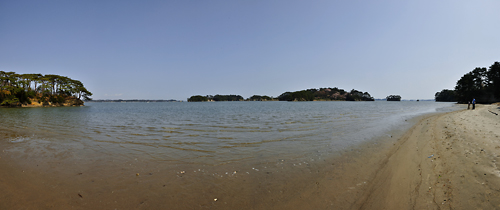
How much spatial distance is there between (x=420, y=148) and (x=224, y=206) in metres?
Result: 9.12

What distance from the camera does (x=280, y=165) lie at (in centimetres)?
625

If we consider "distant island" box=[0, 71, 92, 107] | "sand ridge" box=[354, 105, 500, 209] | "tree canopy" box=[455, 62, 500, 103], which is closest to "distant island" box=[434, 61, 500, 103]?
"tree canopy" box=[455, 62, 500, 103]

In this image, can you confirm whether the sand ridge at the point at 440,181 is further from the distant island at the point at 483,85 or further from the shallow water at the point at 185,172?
the distant island at the point at 483,85

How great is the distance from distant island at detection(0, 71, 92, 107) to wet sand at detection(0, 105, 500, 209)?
75255mm

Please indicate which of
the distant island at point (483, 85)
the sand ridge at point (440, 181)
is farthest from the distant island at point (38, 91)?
the distant island at point (483, 85)

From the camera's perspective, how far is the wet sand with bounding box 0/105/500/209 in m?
3.81

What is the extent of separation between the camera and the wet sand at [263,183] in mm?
3807

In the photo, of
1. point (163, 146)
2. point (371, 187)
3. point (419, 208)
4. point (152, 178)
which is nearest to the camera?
point (419, 208)

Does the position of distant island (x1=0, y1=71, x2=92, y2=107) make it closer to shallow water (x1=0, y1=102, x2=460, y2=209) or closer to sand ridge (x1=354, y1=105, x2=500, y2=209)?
shallow water (x1=0, y1=102, x2=460, y2=209)

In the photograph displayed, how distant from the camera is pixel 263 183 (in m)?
4.86

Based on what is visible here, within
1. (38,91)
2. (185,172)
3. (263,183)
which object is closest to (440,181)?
(263,183)

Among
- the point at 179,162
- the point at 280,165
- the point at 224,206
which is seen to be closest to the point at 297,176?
the point at 280,165

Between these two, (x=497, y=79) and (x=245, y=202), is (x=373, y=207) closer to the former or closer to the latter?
(x=245, y=202)

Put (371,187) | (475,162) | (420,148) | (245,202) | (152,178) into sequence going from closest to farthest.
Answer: (245,202) → (371,187) → (152,178) → (475,162) → (420,148)
